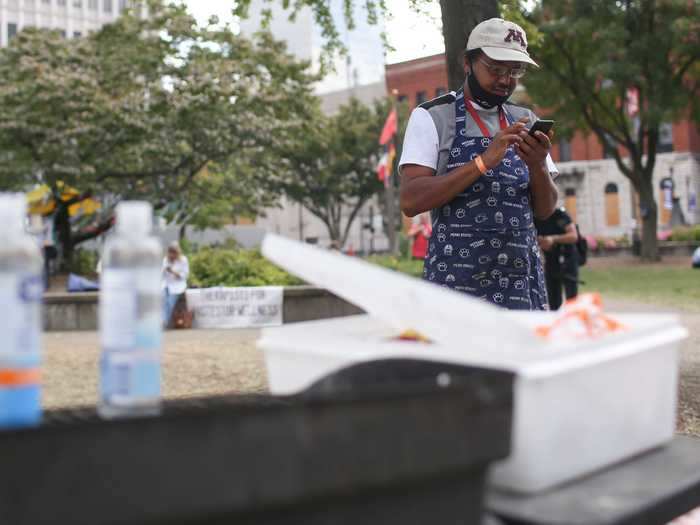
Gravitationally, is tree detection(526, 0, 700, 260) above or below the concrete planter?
above

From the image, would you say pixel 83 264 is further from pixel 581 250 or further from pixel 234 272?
pixel 581 250

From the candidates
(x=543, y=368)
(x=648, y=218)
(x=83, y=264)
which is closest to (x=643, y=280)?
(x=648, y=218)

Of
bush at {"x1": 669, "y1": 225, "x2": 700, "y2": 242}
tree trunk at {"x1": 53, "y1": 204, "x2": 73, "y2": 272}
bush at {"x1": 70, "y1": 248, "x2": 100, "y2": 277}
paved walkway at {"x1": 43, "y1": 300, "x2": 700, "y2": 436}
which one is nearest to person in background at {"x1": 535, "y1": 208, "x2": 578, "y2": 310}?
paved walkway at {"x1": 43, "y1": 300, "x2": 700, "y2": 436}

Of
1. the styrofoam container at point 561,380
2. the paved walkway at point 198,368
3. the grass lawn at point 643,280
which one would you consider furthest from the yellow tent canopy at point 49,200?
the styrofoam container at point 561,380

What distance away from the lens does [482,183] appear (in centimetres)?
295

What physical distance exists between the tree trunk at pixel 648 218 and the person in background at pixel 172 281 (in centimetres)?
2039

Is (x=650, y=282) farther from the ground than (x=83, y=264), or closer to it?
closer to it

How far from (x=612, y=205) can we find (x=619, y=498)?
5854 centimetres

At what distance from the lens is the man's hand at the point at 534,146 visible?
2691mm

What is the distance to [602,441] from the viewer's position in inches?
52.7

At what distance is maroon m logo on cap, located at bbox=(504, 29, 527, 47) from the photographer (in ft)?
9.48

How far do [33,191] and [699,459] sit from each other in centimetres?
2943

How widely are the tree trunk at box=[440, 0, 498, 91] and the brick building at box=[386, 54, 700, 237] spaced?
47.8 metres

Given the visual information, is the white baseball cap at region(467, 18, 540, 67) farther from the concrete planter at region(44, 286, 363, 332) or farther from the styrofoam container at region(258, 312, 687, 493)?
the concrete planter at region(44, 286, 363, 332)
